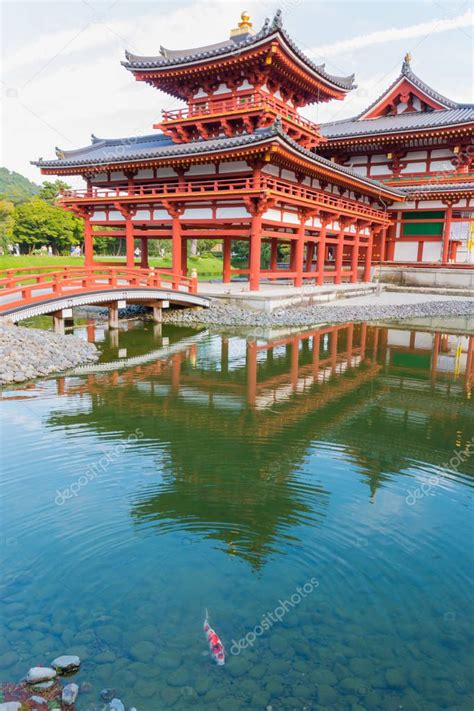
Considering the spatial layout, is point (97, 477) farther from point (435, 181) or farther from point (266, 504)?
point (435, 181)

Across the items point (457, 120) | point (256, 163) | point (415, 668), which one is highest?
point (457, 120)

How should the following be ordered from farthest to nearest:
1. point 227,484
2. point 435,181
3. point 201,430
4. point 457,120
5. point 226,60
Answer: point 435,181 → point 457,120 → point 226,60 → point 201,430 → point 227,484

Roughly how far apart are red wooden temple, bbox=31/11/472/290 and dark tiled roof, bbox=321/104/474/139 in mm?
4450

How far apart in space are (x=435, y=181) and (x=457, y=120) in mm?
3856

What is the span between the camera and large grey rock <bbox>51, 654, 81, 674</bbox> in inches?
171

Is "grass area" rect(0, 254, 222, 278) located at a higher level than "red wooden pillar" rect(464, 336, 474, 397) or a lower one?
higher

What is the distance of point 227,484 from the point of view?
7801 millimetres

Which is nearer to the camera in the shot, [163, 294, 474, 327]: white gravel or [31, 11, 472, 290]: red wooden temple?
[163, 294, 474, 327]: white gravel

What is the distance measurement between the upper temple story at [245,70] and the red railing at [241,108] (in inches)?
17.8

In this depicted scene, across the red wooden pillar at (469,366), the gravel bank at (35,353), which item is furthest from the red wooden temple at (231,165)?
the gravel bank at (35,353)

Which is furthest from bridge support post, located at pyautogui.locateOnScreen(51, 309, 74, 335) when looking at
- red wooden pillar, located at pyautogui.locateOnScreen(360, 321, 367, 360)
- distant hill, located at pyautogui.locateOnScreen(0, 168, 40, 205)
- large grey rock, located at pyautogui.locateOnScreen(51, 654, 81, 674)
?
distant hill, located at pyautogui.locateOnScreen(0, 168, 40, 205)

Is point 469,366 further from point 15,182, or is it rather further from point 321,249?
point 15,182

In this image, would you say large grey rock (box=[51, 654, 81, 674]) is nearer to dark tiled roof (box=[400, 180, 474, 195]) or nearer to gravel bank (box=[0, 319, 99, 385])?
gravel bank (box=[0, 319, 99, 385])

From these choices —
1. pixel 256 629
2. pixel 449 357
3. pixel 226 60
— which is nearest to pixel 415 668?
pixel 256 629
